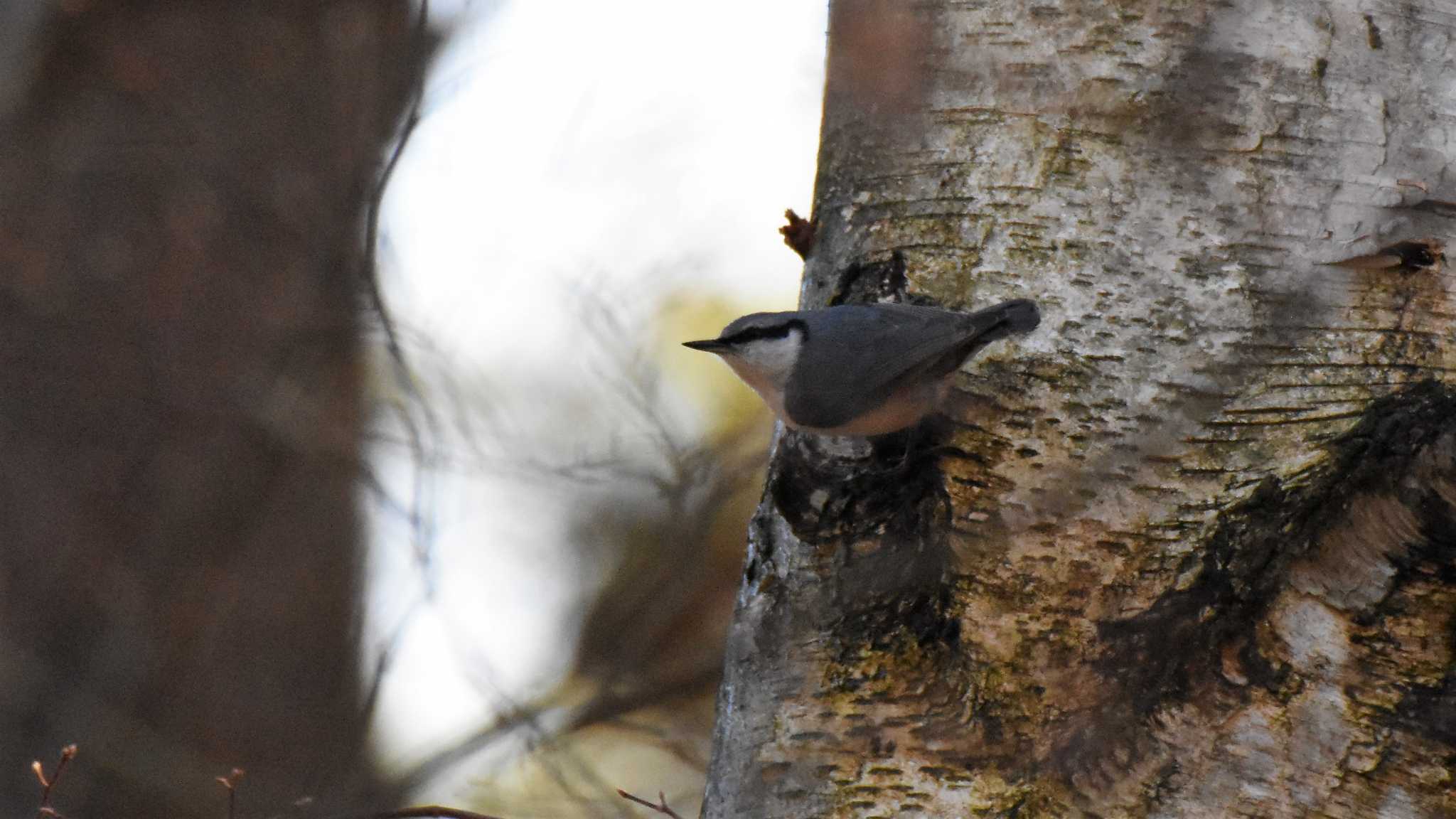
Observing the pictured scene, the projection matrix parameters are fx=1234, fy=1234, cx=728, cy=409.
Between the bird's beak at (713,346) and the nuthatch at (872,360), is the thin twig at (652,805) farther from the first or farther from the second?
the bird's beak at (713,346)

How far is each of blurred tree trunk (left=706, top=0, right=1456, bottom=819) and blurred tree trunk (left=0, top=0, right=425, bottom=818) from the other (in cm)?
171

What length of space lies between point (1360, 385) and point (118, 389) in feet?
9.30

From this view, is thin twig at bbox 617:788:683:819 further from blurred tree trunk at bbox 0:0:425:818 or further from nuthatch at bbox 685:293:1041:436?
blurred tree trunk at bbox 0:0:425:818

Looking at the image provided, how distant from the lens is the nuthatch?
1591mm

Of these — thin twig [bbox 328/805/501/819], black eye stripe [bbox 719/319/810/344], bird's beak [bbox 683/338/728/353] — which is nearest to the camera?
thin twig [bbox 328/805/501/819]

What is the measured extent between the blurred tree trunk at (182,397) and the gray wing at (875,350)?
140 cm

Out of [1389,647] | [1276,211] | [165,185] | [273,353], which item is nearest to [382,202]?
[273,353]

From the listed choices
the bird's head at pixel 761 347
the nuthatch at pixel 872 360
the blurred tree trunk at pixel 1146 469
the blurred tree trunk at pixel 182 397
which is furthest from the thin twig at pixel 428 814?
the blurred tree trunk at pixel 182 397

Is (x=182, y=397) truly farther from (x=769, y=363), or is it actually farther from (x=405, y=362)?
(x=769, y=363)

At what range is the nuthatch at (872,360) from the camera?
5.22ft

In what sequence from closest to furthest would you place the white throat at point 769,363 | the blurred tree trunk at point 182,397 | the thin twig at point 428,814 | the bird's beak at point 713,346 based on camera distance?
the thin twig at point 428,814, the white throat at point 769,363, the bird's beak at point 713,346, the blurred tree trunk at point 182,397

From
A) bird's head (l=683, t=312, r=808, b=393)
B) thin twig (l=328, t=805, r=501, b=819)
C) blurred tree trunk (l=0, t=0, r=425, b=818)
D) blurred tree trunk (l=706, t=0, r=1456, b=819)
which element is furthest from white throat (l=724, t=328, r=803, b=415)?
blurred tree trunk (l=0, t=0, r=425, b=818)

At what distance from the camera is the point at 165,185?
3236 mm

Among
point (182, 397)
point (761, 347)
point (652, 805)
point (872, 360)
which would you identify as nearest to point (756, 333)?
point (761, 347)
